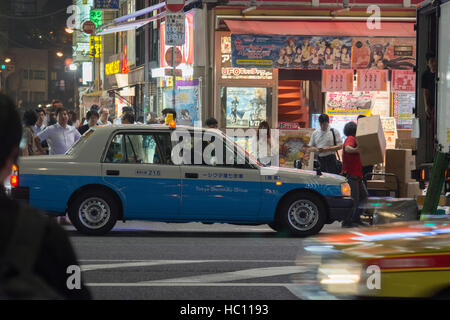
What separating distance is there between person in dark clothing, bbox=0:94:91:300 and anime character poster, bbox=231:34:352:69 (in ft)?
66.6

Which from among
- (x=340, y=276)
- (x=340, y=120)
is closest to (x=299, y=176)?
(x=340, y=276)

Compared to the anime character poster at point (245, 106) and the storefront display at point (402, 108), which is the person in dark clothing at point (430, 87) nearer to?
the storefront display at point (402, 108)

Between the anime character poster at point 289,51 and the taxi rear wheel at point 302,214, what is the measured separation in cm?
984

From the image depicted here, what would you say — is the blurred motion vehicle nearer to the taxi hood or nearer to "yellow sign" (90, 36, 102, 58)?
the taxi hood

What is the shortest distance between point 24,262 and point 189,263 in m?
7.90

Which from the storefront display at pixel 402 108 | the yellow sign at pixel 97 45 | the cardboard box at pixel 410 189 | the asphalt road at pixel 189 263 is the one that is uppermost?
the yellow sign at pixel 97 45

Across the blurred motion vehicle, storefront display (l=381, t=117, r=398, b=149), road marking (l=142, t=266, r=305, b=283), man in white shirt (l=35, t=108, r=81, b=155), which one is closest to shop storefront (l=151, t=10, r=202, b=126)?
storefront display (l=381, t=117, r=398, b=149)

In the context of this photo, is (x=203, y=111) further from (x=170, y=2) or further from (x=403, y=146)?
(x=403, y=146)

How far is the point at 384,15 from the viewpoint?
24.0 m

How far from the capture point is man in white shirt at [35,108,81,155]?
15.9 metres

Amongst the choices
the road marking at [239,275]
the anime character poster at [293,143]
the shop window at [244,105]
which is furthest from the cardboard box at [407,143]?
the road marking at [239,275]

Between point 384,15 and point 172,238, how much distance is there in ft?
43.1

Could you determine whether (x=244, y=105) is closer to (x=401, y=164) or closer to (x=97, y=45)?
(x=401, y=164)

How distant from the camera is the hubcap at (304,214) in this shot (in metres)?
13.2
